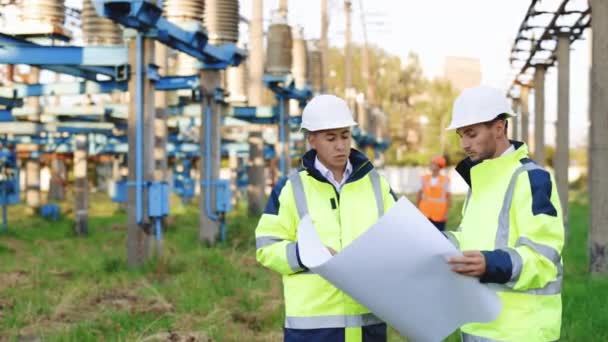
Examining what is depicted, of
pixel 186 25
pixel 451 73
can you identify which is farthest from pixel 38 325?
pixel 451 73

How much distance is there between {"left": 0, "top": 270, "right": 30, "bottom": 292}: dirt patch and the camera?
8242mm

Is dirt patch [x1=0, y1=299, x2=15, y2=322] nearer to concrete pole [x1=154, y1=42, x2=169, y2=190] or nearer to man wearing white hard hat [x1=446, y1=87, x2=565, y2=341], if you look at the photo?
man wearing white hard hat [x1=446, y1=87, x2=565, y2=341]

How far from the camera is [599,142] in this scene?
8641 millimetres

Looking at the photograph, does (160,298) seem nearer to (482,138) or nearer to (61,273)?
(61,273)

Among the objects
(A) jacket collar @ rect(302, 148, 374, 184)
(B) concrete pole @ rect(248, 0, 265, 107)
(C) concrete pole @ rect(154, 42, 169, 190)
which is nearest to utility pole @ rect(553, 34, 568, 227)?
(C) concrete pole @ rect(154, 42, 169, 190)

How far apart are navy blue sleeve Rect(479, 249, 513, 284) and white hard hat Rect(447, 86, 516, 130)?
0.53 meters

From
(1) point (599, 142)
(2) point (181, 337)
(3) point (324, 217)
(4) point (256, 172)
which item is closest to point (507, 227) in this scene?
(3) point (324, 217)

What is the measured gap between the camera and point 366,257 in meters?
2.79

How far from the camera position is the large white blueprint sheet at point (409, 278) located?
8.93 feet

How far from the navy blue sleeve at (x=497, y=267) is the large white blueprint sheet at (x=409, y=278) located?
0.05m

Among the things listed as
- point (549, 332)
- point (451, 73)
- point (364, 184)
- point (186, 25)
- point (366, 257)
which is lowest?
point (549, 332)

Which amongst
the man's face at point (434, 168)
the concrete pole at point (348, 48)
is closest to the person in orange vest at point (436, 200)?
the man's face at point (434, 168)

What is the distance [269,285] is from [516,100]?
22191mm

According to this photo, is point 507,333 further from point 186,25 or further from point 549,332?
point 186,25
